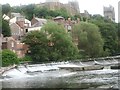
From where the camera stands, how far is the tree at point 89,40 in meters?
67.8

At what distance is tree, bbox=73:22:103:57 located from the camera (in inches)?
2667

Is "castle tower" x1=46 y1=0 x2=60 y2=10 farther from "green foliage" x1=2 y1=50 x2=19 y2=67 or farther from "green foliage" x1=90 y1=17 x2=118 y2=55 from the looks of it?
"green foliage" x1=2 y1=50 x2=19 y2=67

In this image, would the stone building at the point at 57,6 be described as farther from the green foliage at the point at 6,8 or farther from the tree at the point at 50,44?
the tree at the point at 50,44

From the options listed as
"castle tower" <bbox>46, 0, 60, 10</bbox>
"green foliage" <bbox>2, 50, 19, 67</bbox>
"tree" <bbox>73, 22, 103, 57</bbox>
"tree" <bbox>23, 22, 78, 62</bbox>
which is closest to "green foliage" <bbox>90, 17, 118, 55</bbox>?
"tree" <bbox>73, 22, 103, 57</bbox>

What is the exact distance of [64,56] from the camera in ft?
198

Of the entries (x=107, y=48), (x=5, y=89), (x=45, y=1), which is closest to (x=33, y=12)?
(x=45, y=1)

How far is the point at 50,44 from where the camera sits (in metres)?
61.9

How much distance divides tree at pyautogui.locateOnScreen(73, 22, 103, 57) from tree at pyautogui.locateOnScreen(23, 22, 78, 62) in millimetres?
5505

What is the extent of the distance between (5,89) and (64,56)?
32.4 m

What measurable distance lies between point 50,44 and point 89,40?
9.13m

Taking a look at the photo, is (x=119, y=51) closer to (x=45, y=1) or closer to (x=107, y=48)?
(x=107, y=48)

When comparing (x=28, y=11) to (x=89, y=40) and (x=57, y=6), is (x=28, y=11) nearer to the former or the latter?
(x=57, y=6)

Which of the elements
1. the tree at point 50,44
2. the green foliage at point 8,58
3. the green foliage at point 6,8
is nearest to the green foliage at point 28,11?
the green foliage at point 6,8

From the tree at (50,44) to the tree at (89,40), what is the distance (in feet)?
18.1
